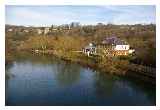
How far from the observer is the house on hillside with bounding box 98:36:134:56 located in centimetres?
372

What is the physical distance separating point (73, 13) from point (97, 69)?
46 cm

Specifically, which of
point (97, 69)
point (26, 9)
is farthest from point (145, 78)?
point (26, 9)

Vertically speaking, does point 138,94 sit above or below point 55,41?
below

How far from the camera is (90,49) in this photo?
375 cm

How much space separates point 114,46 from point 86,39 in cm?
22

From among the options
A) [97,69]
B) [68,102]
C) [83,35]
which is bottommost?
[68,102]

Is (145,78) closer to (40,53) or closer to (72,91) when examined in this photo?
(72,91)

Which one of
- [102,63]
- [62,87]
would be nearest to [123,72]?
[102,63]

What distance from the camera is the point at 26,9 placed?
3686 mm

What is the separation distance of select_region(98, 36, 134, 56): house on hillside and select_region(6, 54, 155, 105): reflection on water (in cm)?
19

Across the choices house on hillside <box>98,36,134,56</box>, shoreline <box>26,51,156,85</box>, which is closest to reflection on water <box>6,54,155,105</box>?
shoreline <box>26,51,156,85</box>

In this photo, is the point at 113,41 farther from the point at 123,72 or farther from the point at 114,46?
the point at 123,72

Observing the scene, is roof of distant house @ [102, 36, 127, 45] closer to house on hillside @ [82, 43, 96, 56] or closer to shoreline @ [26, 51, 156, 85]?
house on hillside @ [82, 43, 96, 56]

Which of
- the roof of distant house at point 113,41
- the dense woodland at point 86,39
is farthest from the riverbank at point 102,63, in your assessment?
the roof of distant house at point 113,41
